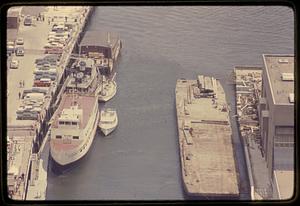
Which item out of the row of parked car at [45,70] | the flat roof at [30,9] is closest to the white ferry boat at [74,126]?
the row of parked car at [45,70]

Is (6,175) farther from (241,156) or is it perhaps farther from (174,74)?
(174,74)

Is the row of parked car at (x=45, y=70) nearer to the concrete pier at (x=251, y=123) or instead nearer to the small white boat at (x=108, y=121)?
the small white boat at (x=108, y=121)

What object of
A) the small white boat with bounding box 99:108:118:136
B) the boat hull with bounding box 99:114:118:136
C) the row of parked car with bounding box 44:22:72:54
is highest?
the row of parked car with bounding box 44:22:72:54

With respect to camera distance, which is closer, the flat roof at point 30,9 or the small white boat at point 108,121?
the flat roof at point 30,9

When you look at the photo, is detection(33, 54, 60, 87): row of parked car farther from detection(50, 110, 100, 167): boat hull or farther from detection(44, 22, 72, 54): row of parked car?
detection(50, 110, 100, 167): boat hull

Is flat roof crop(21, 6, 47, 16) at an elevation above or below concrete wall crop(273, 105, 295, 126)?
above

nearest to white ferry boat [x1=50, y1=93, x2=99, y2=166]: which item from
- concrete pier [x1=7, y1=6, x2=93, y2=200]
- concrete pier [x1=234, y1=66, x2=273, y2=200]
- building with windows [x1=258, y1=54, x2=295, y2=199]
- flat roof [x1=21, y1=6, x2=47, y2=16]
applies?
concrete pier [x1=7, y1=6, x2=93, y2=200]

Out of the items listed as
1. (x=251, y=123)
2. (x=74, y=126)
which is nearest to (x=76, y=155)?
(x=74, y=126)

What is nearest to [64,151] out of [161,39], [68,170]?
[68,170]
